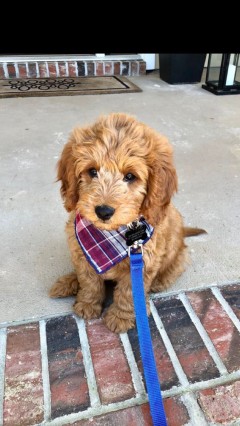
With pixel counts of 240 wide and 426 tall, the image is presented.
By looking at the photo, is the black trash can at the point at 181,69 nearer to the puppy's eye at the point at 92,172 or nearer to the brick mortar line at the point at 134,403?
the puppy's eye at the point at 92,172

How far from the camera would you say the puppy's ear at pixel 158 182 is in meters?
1.35

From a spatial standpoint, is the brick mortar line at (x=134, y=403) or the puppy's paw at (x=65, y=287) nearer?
the brick mortar line at (x=134, y=403)

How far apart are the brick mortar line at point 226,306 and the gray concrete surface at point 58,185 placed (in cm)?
9

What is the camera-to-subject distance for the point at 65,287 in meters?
1.80

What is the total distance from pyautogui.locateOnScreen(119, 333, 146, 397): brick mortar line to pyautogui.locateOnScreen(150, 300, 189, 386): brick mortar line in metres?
0.16

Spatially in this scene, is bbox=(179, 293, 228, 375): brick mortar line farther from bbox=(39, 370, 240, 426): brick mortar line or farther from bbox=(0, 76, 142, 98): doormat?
bbox=(0, 76, 142, 98): doormat

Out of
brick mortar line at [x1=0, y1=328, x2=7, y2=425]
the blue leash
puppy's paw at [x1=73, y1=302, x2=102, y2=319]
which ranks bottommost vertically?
brick mortar line at [x1=0, y1=328, x2=7, y2=425]

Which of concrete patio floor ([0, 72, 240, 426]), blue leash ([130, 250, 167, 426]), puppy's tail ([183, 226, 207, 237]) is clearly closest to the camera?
blue leash ([130, 250, 167, 426])

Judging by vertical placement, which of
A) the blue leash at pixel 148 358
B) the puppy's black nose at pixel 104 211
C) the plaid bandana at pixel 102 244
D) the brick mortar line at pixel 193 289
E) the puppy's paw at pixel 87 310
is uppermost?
the puppy's black nose at pixel 104 211

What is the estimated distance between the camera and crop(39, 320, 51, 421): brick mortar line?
4.34ft

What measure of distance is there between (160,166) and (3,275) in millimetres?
1135

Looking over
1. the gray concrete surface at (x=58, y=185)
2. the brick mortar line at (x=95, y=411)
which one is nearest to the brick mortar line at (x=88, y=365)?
the brick mortar line at (x=95, y=411)

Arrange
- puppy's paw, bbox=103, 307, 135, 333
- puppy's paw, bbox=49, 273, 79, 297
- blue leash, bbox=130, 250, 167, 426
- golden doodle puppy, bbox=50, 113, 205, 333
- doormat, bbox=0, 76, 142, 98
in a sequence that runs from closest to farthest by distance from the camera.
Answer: blue leash, bbox=130, 250, 167, 426, golden doodle puppy, bbox=50, 113, 205, 333, puppy's paw, bbox=103, 307, 135, 333, puppy's paw, bbox=49, 273, 79, 297, doormat, bbox=0, 76, 142, 98

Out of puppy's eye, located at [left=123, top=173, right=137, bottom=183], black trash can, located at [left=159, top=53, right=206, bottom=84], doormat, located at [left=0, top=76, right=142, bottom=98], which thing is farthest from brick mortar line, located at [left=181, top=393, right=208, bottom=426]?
black trash can, located at [left=159, top=53, right=206, bottom=84]
